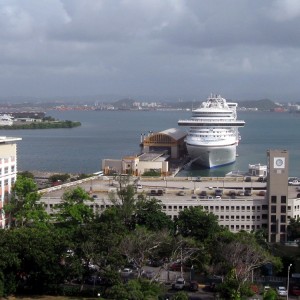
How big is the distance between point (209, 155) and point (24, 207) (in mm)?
23712

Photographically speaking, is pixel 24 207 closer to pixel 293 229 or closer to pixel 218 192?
pixel 293 229

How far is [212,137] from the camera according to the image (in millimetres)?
39938

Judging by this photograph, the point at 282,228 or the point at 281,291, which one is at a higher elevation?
the point at 282,228

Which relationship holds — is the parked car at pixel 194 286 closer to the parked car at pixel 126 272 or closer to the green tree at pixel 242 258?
the green tree at pixel 242 258

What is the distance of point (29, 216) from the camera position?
52.4 feet

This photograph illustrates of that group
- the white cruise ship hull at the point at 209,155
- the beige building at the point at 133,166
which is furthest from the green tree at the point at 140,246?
the white cruise ship hull at the point at 209,155

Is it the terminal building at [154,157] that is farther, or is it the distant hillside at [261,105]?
the distant hillside at [261,105]

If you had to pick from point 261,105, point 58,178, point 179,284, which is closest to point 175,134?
point 58,178

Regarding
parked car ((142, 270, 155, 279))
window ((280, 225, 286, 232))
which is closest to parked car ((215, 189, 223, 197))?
window ((280, 225, 286, 232))

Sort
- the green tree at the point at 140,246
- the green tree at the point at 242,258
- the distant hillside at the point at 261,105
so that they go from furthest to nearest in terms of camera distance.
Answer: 1. the distant hillside at the point at 261,105
2. the green tree at the point at 140,246
3. the green tree at the point at 242,258

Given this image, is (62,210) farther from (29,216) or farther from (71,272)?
Answer: (71,272)

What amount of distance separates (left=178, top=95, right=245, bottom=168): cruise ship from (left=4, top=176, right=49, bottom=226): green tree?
908 inches

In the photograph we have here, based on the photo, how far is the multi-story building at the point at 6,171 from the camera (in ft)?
55.2

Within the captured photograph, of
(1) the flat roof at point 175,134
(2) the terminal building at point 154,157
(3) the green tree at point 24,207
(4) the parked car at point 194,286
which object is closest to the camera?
(4) the parked car at point 194,286
